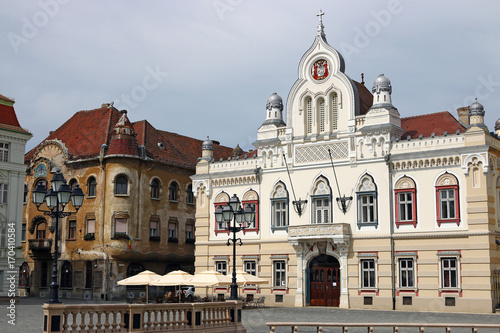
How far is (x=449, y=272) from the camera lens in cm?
3609

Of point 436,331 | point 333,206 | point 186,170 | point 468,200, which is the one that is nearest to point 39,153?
point 186,170

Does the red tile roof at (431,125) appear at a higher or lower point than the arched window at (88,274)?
higher

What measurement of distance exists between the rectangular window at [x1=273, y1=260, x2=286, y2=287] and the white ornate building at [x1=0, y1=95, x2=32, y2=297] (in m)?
17.0

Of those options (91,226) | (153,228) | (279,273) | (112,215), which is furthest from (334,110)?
(91,226)

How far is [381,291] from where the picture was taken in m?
37.8

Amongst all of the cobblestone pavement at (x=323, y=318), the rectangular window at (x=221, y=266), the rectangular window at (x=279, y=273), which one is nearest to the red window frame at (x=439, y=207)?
the cobblestone pavement at (x=323, y=318)

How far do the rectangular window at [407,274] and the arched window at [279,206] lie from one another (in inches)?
331

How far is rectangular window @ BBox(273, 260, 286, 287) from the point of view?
42250mm

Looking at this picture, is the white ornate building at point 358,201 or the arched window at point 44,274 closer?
the white ornate building at point 358,201

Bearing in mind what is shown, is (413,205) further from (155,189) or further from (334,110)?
(155,189)

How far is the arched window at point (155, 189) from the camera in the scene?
51.5 meters

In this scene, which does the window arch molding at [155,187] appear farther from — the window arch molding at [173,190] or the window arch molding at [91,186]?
the window arch molding at [91,186]

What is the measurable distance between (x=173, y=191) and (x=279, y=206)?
1330 centimetres

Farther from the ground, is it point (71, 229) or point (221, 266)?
point (71, 229)
